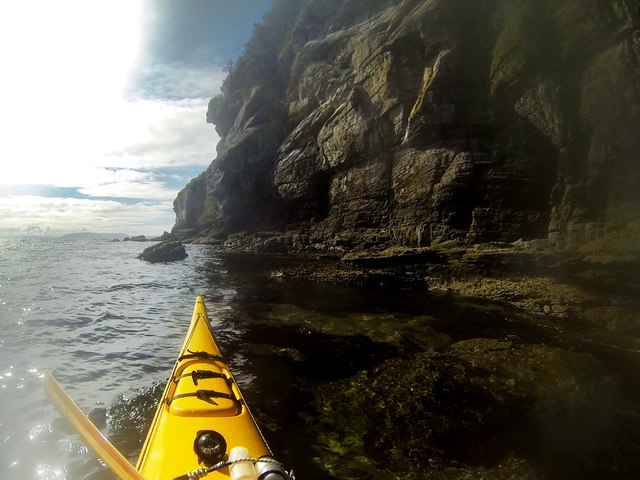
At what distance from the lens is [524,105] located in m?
15.8

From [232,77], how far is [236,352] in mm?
50410

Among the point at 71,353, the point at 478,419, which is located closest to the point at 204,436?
the point at 478,419

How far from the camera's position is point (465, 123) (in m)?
18.5

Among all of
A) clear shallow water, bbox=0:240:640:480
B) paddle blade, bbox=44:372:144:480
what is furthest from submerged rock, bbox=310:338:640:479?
paddle blade, bbox=44:372:144:480

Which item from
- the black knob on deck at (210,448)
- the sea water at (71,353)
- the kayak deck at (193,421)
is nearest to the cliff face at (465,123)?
the kayak deck at (193,421)

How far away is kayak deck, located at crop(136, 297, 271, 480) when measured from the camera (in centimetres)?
312

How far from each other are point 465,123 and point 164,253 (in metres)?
25.9

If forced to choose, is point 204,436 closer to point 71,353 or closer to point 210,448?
point 210,448

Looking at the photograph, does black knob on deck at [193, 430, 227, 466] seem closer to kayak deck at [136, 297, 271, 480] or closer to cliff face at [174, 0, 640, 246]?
kayak deck at [136, 297, 271, 480]

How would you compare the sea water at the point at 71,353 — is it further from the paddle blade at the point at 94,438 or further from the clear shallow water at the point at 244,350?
the paddle blade at the point at 94,438

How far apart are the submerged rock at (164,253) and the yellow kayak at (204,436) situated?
1073 inches

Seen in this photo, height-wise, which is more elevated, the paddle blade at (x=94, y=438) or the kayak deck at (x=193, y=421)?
the paddle blade at (x=94, y=438)

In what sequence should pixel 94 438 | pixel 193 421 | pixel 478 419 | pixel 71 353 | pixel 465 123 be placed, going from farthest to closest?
pixel 465 123, pixel 71 353, pixel 478 419, pixel 193 421, pixel 94 438

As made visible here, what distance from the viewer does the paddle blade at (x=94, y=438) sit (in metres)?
2.28
